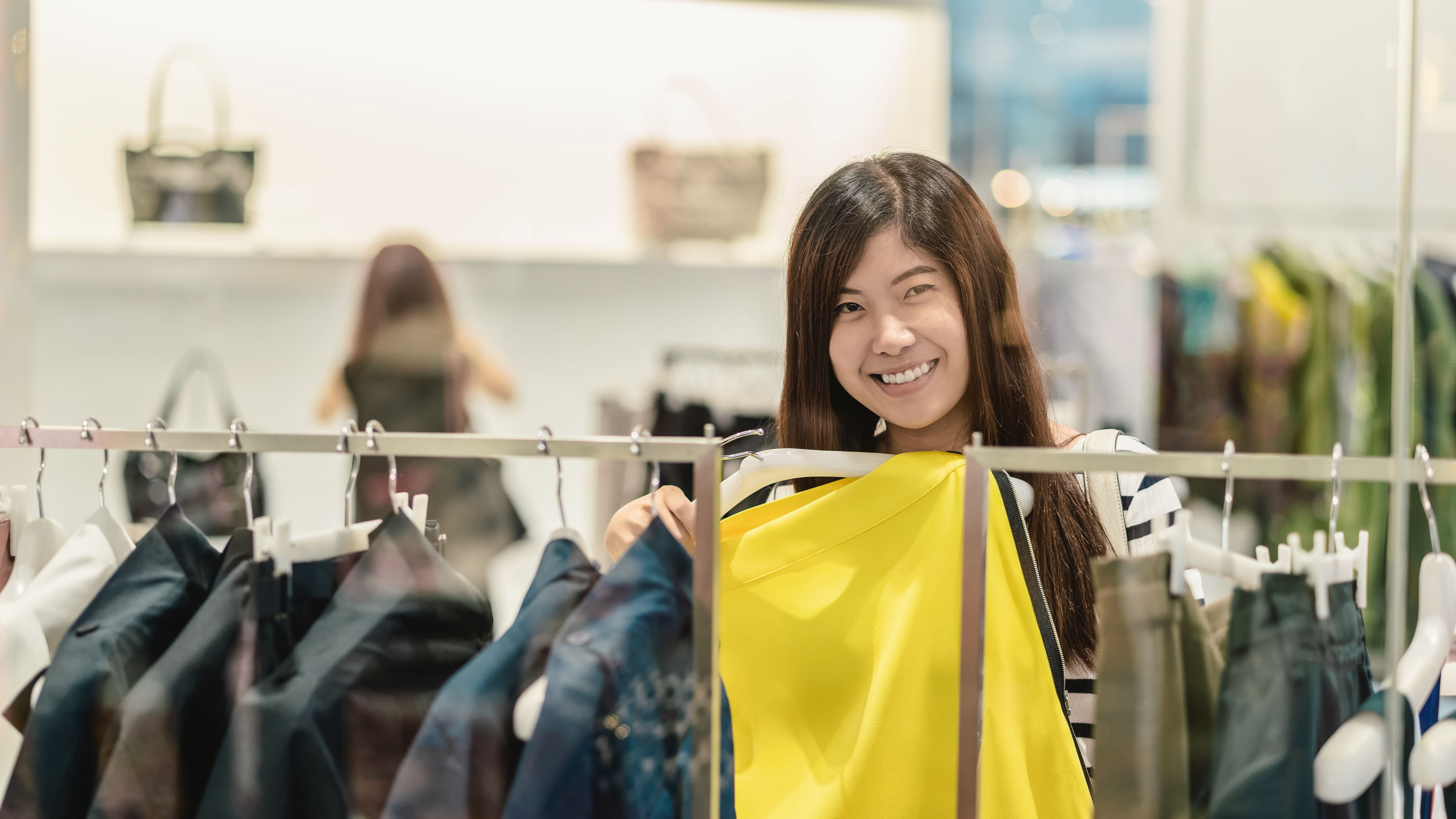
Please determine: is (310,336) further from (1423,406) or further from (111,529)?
(1423,406)

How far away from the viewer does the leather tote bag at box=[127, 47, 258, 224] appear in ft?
7.93

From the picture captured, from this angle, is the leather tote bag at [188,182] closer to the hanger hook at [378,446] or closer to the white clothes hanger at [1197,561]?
the hanger hook at [378,446]

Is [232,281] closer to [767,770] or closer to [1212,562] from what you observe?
[767,770]

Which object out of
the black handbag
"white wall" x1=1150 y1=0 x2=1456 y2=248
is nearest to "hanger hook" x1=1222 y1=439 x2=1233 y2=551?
the black handbag

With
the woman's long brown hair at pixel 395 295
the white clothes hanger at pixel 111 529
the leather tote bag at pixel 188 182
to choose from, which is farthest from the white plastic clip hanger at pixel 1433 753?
the leather tote bag at pixel 188 182

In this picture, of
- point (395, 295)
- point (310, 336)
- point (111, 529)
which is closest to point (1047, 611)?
point (111, 529)

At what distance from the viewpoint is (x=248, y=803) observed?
28.4 inches

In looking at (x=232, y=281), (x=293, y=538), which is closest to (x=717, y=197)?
(x=232, y=281)

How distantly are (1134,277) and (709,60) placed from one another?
146cm

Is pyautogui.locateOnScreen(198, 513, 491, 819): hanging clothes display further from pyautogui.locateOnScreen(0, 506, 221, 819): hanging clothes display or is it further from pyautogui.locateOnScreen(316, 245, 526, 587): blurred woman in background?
pyautogui.locateOnScreen(316, 245, 526, 587): blurred woman in background

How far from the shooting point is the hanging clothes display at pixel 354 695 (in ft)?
2.36

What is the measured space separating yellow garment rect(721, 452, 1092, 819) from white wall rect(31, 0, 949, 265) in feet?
6.67

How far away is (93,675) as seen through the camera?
2.41ft

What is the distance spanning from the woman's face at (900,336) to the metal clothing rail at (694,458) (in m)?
0.20
